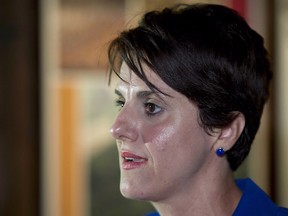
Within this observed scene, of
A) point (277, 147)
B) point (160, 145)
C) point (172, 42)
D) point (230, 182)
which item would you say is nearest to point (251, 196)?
point (230, 182)

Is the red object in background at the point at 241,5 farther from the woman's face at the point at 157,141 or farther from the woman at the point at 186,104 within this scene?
the woman's face at the point at 157,141

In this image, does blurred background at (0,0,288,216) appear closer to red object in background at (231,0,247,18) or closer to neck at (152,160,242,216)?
red object in background at (231,0,247,18)

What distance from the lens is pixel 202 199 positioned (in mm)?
1572

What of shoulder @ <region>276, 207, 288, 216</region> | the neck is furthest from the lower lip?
shoulder @ <region>276, 207, 288, 216</region>

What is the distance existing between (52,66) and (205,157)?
1829 mm

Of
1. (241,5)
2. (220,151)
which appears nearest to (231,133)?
(220,151)

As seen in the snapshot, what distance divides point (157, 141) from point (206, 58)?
0.23 metres

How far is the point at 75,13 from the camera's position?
10.6 feet

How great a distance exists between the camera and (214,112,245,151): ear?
5.16ft

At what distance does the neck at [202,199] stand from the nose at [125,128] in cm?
18

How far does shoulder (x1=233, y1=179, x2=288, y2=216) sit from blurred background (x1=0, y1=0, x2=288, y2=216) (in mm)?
1573

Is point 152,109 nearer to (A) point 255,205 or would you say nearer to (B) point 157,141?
(B) point 157,141

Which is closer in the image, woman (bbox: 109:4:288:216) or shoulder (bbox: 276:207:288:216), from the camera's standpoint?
woman (bbox: 109:4:288:216)
